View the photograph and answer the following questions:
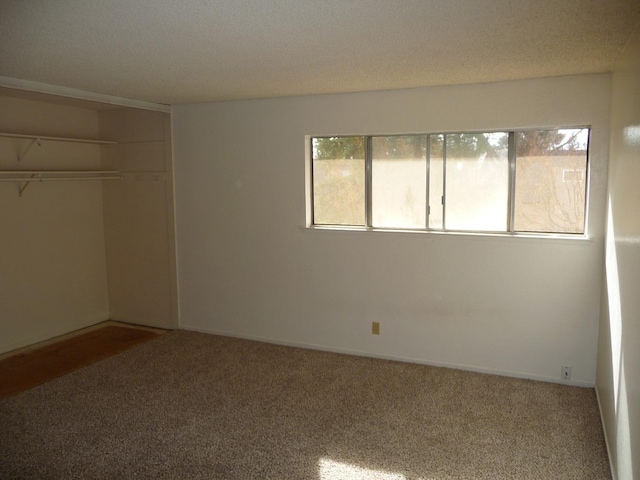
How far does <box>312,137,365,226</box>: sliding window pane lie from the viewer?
14.2 ft

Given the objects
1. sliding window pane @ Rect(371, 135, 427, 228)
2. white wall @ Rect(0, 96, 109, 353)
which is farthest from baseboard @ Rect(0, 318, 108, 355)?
sliding window pane @ Rect(371, 135, 427, 228)

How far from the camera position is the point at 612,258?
2963mm

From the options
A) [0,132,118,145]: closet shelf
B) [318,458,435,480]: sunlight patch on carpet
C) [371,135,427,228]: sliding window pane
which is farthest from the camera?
[0,132,118,145]: closet shelf

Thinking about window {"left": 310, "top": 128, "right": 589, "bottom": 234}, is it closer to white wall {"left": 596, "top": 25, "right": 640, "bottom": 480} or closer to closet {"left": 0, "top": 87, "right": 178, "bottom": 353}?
white wall {"left": 596, "top": 25, "right": 640, "bottom": 480}

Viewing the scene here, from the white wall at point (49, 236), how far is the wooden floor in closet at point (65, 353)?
0.20 metres

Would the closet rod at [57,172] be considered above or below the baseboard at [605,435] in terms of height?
above

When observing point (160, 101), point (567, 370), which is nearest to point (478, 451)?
point (567, 370)

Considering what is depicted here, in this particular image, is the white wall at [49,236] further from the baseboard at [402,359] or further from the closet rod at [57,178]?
the baseboard at [402,359]

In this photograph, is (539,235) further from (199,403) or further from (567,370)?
(199,403)

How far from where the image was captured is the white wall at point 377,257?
11.9ft

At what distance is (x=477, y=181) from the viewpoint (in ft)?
12.9

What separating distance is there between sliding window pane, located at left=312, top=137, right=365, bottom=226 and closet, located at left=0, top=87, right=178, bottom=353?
1.57 m

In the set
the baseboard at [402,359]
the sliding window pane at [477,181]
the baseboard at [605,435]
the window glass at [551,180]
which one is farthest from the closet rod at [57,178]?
the baseboard at [605,435]

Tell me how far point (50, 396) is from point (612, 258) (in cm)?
386
